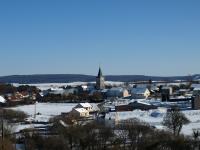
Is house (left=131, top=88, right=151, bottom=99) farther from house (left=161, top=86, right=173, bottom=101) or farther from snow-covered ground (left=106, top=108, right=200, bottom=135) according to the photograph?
snow-covered ground (left=106, top=108, right=200, bottom=135)

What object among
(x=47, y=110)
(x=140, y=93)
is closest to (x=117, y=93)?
(x=140, y=93)

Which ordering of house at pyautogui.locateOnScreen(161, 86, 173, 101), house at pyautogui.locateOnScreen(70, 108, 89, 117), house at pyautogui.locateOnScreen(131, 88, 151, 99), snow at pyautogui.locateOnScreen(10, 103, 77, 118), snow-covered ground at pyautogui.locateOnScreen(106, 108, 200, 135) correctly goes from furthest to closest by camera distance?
house at pyautogui.locateOnScreen(131, 88, 151, 99) → house at pyautogui.locateOnScreen(161, 86, 173, 101) → snow at pyautogui.locateOnScreen(10, 103, 77, 118) → house at pyautogui.locateOnScreen(70, 108, 89, 117) → snow-covered ground at pyautogui.locateOnScreen(106, 108, 200, 135)

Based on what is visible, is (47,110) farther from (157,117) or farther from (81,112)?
(157,117)

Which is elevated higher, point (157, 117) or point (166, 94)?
point (166, 94)

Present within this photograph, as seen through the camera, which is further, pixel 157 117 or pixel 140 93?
pixel 140 93

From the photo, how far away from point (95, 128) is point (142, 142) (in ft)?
12.8

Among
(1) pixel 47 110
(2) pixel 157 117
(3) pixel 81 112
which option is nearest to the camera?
(2) pixel 157 117

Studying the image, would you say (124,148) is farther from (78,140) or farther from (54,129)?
(54,129)

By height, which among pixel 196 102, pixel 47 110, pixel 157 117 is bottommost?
pixel 47 110

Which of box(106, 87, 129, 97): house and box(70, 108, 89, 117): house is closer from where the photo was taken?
box(70, 108, 89, 117): house

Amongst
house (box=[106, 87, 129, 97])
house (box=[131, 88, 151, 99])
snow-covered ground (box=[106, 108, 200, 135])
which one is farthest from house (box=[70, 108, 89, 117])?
house (box=[106, 87, 129, 97])

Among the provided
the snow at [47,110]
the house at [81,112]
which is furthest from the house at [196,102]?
the snow at [47,110]

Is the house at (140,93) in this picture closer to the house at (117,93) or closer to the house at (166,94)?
the house at (117,93)

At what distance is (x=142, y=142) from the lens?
21.2 m
